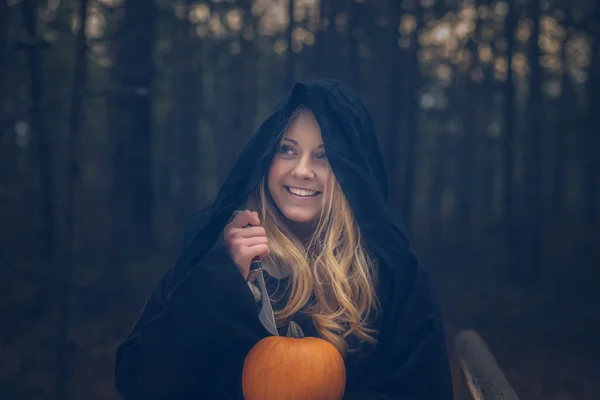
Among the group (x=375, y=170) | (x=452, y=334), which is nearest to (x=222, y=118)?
(x=452, y=334)

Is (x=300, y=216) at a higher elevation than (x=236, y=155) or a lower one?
lower

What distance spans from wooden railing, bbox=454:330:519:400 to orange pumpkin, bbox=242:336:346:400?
1106 mm

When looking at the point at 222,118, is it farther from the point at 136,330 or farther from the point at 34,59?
the point at 136,330

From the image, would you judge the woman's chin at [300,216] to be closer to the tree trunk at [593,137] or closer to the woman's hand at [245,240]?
the woman's hand at [245,240]

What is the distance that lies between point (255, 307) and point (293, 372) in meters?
0.28

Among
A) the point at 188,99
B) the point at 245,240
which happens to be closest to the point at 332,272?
the point at 245,240

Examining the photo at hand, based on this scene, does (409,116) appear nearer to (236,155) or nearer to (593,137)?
(236,155)

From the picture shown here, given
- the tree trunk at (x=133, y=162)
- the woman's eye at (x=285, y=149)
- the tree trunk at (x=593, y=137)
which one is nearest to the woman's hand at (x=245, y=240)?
the woman's eye at (x=285, y=149)

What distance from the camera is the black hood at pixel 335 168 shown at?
2229mm

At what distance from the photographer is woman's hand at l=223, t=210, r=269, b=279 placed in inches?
82.4

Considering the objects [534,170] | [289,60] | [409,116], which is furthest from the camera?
[409,116]

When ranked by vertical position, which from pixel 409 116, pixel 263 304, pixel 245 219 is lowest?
pixel 263 304

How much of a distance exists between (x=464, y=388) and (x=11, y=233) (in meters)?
15.7

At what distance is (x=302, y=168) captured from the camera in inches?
89.1
